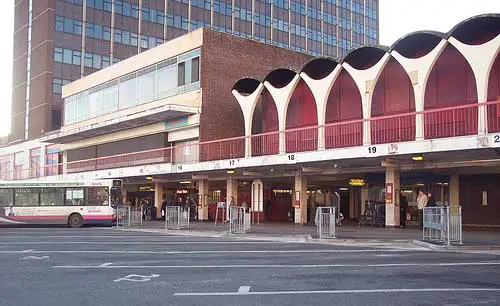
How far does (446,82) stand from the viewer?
26.3m

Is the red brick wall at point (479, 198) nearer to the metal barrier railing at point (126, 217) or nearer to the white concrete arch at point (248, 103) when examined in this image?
the white concrete arch at point (248, 103)

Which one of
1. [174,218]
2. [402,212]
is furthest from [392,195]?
[174,218]

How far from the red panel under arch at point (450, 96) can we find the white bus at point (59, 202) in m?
18.0

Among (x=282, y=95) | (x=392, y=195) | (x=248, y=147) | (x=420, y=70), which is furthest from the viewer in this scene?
(x=282, y=95)

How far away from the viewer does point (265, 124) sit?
35219 mm

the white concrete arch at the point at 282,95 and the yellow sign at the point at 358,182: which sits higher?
the white concrete arch at the point at 282,95

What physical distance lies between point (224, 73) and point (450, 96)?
15.5 metres

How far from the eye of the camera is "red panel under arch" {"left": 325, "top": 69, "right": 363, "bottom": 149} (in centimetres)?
2801

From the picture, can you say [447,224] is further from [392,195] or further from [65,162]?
[65,162]

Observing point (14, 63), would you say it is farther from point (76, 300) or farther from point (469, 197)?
point (76, 300)

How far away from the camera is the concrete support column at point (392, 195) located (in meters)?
26.4

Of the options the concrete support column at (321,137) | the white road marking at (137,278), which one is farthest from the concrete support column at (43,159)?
the white road marking at (137,278)

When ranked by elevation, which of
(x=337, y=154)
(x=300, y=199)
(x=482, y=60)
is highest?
(x=482, y=60)

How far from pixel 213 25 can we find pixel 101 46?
57.6ft
